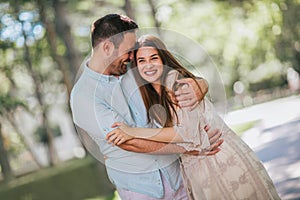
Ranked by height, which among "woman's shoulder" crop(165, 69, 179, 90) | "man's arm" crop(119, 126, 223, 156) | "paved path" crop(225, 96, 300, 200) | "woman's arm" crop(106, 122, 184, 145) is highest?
"woman's shoulder" crop(165, 69, 179, 90)

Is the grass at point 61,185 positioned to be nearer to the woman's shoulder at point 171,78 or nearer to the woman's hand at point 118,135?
the woman's shoulder at point 171,78

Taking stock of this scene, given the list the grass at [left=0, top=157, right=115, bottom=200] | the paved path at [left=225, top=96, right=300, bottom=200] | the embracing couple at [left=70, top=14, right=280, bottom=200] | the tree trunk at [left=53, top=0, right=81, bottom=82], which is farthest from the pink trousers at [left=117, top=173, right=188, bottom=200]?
the grass at [left=0, top=157, right=115, bottom=200]

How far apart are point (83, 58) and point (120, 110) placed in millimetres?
11644

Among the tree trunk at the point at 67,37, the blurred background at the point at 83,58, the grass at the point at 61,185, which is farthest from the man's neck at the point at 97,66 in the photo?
the grass at the point at 61,185

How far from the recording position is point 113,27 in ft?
8.29

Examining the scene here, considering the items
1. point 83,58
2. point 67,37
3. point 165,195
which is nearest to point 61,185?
point 67,37

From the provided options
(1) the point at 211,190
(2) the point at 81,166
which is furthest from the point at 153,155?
(2) the point at 81,166

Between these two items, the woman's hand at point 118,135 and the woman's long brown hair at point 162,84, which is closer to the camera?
the woman's hand at point 118,135

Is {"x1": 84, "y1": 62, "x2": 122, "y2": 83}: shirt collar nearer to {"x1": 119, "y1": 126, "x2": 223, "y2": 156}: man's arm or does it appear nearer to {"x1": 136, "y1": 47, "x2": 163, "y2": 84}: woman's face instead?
{"x1": 136, "y1": 47, "x2": 163, "y2": 84}: woman's face

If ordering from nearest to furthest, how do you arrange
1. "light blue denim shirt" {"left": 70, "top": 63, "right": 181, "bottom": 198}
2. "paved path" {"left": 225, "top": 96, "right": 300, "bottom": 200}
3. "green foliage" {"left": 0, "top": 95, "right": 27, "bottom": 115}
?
"light blue denim shirt" {"left": 70, "top": 63, "right": 181, "bottom": 198}, "paved path" {"left": 225, "top": 96, "right": 300, "bottom": 200}, "green foliage" {"left": 0, "top": 95, "right": 27, "bottom": 115}

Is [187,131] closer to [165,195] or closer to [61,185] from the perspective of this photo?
[165,195]

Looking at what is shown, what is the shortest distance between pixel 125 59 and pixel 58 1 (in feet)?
29.3

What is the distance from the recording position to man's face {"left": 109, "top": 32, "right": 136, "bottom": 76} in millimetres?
2547

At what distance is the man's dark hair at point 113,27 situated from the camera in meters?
2.52
